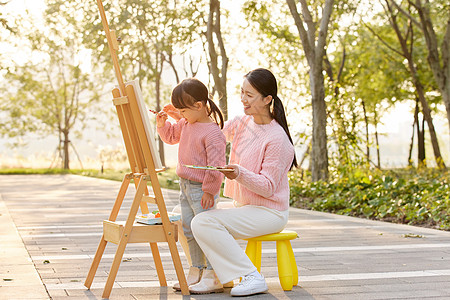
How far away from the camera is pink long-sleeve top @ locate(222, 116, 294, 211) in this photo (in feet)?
15.3

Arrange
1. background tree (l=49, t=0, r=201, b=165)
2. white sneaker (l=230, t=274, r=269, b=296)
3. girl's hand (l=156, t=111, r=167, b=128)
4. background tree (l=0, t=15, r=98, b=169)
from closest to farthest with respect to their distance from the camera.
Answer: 1. white sneaker (l=230, t=274, r=269, b=296)
2. girl's hand (l=156, t=111, r=167, b=128)
3. background tree (l=49, t=0, r=201, b=165)
4. background tree (l=0, t=15, r=98, b=169)

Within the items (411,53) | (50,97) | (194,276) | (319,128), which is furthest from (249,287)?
(50,97)

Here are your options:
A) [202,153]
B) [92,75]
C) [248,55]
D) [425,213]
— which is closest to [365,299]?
[202,153]

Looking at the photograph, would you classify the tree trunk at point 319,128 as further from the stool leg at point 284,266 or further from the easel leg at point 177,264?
the easel leg at point 177,264

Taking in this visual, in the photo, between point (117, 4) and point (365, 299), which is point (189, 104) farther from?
point (117, 4)

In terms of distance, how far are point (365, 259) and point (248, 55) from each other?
2469 cm

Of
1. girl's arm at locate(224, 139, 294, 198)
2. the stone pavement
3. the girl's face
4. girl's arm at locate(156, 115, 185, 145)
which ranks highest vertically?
the girl's face

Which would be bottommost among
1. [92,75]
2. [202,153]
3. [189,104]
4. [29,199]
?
[29,199]

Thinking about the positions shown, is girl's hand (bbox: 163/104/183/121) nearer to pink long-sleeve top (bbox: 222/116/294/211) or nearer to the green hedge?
pink long-sleeve top (bbox: 222/116/294/211)

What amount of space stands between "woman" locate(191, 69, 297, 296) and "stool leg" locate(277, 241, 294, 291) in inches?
5.3

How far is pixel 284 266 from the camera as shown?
4766mm

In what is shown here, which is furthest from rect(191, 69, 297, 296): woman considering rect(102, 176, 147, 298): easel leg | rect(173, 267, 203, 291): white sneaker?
rect(102, 176, 147, 298): easel leg

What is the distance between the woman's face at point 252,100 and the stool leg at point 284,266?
2.91 feet

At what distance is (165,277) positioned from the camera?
5145mm
